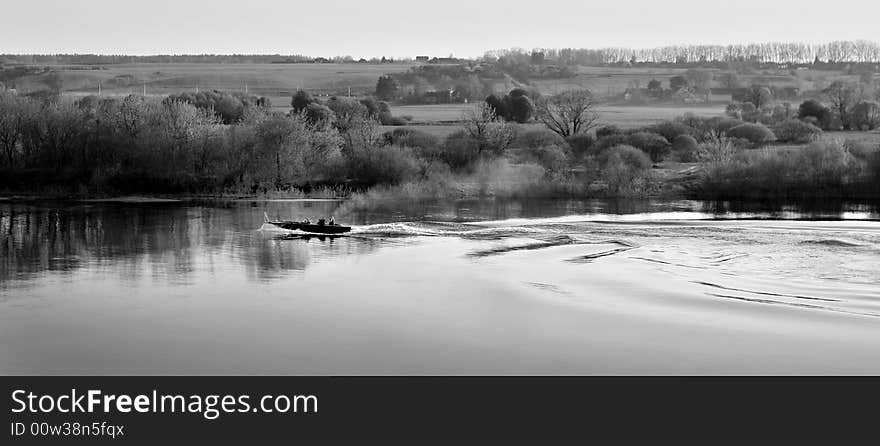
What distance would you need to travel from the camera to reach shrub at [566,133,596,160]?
7844 cm

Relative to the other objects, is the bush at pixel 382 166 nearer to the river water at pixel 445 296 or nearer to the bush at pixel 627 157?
the bush at pixel 627 157

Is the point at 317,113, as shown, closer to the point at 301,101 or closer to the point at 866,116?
the point at 301,101

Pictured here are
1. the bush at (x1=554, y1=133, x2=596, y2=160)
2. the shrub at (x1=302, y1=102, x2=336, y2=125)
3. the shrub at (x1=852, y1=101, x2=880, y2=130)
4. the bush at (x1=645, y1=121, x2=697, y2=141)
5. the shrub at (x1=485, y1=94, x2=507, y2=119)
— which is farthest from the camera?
the shrub at (x1=485, y1=94, x2=507, y2=119)

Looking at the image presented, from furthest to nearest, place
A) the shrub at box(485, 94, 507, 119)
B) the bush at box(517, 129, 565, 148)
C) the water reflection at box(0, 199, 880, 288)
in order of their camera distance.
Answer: the shrub at box(485, 94, 507, 119) < the bush at box(517, 129, 565, 148) < the water reflection at box(0, 199, 880, 288)

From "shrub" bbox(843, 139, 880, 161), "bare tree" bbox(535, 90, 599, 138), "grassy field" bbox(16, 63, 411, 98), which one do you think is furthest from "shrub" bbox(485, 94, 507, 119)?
"shrub" bbox(843, 139, 880, 161)

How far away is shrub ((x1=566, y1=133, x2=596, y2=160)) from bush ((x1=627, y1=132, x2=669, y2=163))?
301cm

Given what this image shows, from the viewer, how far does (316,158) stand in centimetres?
6975

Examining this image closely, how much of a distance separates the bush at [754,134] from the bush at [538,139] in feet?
43.2

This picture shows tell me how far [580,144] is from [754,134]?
12.8 m

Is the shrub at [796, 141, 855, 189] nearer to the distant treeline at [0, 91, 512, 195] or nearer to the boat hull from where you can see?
the distant treeline at [0, 91, 512, 195]

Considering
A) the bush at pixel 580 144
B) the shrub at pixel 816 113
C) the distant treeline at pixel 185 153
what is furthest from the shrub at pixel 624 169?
the shrub at pixel 816 113

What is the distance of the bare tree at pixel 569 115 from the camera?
293 ft
